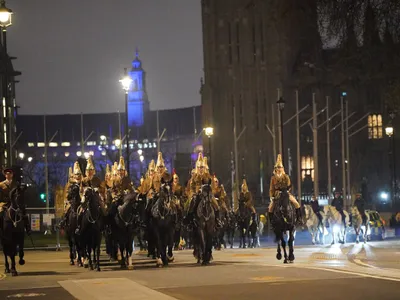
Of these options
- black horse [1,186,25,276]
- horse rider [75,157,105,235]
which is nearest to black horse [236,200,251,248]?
horse rider [75,157,105,235]

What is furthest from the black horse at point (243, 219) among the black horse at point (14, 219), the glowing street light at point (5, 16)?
the black horse at point (14, 219)

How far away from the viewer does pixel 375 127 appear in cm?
10944

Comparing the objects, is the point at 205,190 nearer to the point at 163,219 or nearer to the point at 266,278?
the point at 163,219

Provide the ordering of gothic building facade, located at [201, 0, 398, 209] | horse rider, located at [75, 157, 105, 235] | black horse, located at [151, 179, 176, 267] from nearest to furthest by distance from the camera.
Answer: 1. horse rider, located at [75, 157, 105, 235]
2. black horse, located at [151, 179, 176, 267]
3. gothic building facade, located at [201, 0, 398, 209]

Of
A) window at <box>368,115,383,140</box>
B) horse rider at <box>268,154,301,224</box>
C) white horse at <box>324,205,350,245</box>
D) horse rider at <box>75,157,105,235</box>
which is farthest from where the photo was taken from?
window at <box>368,115,383,140</box>

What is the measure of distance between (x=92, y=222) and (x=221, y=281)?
7025 mm

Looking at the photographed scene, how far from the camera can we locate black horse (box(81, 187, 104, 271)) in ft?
88.3

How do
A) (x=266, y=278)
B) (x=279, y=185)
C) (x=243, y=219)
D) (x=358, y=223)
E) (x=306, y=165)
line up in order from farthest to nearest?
(x=306, y=165)
(x=358, y=223)
(x=243, y=219)
(x=279, y=185)
(x=266, y=278)

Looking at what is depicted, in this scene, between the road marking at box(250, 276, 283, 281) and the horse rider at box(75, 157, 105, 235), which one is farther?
the horse rider at box(75, 157, 105, 235)

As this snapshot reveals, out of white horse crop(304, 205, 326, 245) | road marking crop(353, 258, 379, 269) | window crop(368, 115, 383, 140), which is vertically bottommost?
road marking crop(353, 258, 379, 269)

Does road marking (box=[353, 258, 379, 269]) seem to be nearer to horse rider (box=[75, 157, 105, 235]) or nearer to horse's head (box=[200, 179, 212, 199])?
horse's head (box=[200, 179, 212, 199])

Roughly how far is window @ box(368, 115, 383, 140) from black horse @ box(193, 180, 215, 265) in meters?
82.6

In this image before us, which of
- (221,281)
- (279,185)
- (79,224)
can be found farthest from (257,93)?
(221,281)

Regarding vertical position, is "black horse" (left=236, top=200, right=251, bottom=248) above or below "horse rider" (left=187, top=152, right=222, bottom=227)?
below
